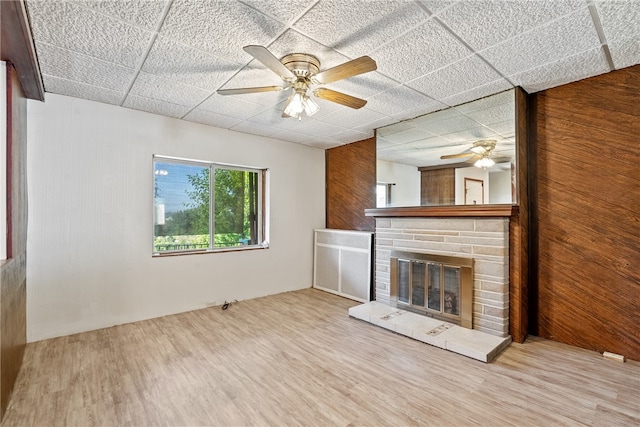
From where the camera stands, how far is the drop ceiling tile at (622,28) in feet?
5.76

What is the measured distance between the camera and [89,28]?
1.96 m

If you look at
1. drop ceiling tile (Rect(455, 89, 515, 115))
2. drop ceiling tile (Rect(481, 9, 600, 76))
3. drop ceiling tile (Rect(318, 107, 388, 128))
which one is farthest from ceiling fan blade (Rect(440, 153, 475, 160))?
drop ceiling tile (Rect(481, 9, 600, 76))

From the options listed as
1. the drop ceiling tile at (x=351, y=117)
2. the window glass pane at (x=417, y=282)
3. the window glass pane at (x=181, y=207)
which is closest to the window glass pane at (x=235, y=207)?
the window glass pane at (x=181, y=207)

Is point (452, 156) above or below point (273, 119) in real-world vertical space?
below

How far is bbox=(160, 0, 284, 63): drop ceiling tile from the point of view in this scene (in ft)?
5.80

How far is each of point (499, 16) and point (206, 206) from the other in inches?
149

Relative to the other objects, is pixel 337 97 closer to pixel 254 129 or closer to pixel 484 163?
pixel 484 163

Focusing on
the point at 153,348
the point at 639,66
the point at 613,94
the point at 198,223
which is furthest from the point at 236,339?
the point at 639,66

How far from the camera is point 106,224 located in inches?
130

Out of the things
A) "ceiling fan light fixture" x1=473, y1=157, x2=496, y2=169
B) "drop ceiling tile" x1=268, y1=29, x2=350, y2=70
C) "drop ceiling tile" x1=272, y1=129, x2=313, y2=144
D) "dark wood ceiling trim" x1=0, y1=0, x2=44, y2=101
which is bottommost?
"ceiling fan light fixture" x1=473, y1=157, x2=496, y2=169

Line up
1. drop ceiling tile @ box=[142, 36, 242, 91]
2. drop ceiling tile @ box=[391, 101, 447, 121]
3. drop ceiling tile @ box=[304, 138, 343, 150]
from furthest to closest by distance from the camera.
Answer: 1. drop ceiling tile @ box=[304, 138, 343, 150]
2. drop ceiling tile @ box=[391, 101, 447, 121]
3. drop ceiling tile @ box=[142, 36, 242, 91]

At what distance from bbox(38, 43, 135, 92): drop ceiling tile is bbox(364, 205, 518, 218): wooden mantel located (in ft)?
10.2

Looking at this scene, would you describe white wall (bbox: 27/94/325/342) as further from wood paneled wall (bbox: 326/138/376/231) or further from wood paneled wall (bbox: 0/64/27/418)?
wood paneled wall (bbox: 326/138/376/231)

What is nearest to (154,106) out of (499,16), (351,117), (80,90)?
(80,90)
